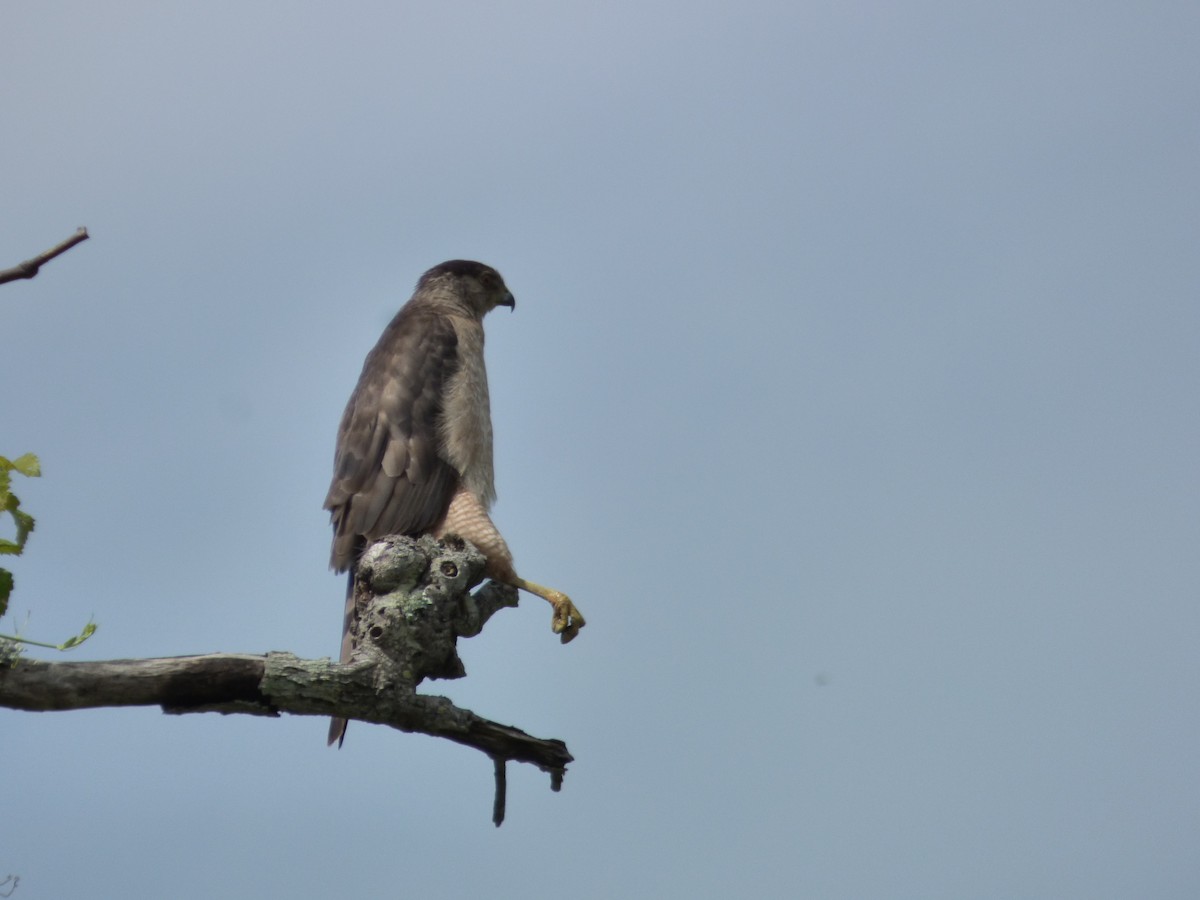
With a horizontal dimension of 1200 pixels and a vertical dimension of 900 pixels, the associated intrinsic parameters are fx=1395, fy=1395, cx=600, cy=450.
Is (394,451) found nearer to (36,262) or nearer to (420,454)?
(420,454)

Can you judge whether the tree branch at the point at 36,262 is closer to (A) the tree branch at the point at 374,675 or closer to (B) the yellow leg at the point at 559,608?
(A) the tree branch at the point at 374,675

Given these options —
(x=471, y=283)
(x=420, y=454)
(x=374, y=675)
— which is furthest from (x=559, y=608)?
(x=471, y=283)

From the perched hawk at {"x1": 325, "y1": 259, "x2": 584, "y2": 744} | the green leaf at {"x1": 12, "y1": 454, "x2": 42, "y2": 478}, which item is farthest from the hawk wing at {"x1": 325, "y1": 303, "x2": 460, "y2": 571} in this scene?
the green leaf at {"x1": 12, "y1": 454, "x2": 42, "y2": 478}

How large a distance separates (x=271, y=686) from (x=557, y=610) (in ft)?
9.02

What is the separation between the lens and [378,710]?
4.73m

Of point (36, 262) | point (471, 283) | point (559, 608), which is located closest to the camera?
point (36, 262)

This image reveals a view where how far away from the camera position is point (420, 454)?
24.7 feet

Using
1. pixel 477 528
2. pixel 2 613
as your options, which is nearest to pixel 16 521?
pixel 2 613

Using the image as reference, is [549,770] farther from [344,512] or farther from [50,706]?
[344,512]

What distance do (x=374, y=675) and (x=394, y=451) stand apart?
291 centimetres

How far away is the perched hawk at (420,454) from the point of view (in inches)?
282

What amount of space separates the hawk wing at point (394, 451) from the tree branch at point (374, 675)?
1.46 m

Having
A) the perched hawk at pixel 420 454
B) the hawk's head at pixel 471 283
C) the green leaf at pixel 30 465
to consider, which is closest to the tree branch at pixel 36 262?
the green leaf at pixel 30 465

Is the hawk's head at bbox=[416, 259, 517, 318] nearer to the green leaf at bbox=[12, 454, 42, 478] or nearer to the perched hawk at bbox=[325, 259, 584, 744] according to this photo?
the perched hawk at bbox=[325, 259, 584, 744]
